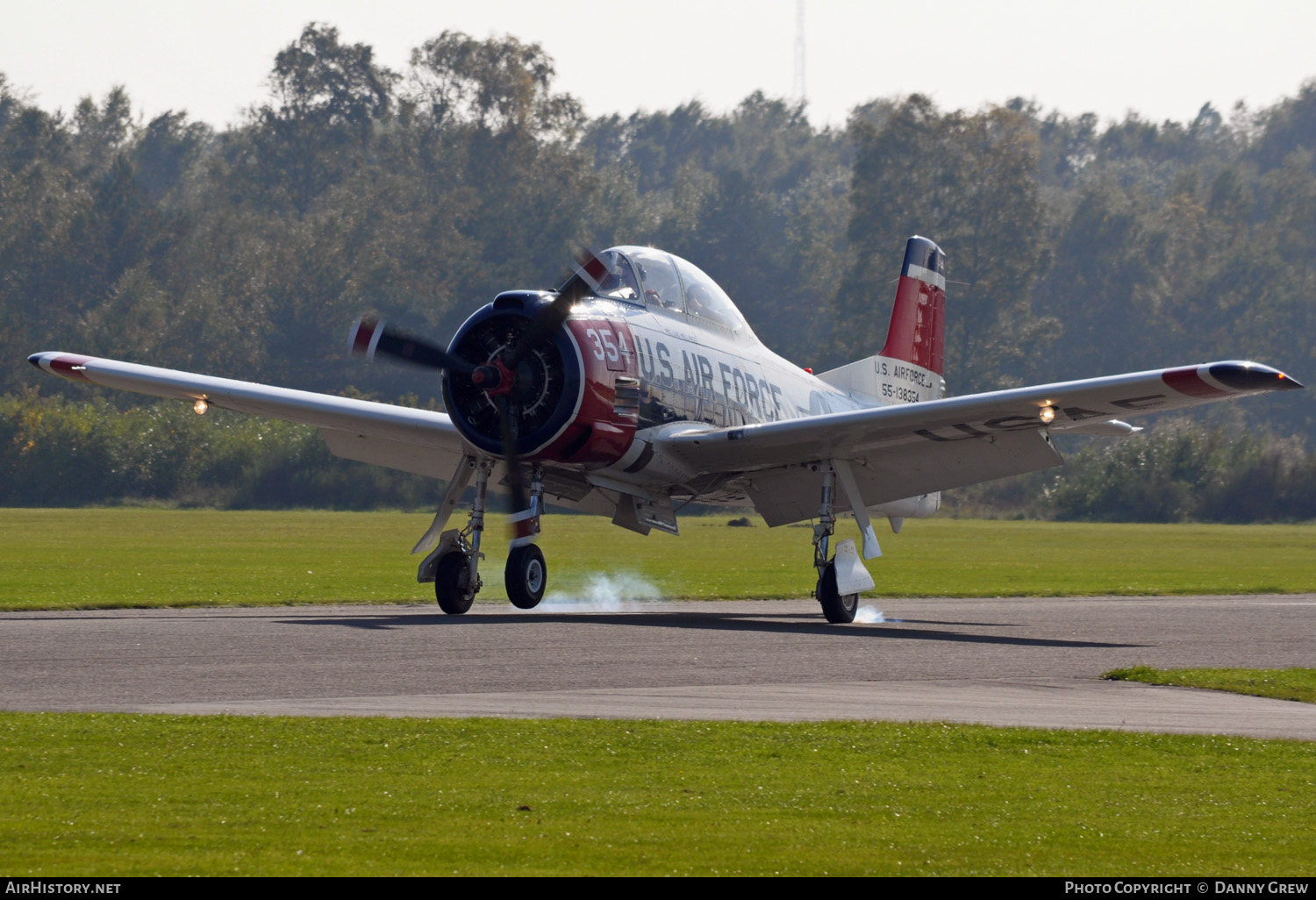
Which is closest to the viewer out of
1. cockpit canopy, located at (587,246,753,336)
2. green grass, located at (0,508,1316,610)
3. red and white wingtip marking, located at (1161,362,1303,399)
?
red and white wingtip marking, located at (1161,362,1303,399)

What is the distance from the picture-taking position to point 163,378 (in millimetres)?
22766

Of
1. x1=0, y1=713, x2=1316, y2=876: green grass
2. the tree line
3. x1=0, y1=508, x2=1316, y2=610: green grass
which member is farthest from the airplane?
the tree line

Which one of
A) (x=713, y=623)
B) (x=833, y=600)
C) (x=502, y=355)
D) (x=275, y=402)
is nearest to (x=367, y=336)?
(x=502, y=355)

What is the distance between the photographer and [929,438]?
2128cm

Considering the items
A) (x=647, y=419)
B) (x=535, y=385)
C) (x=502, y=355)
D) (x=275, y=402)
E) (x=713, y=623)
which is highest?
(x=502, y=355)

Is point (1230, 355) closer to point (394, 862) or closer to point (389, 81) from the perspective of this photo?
point (389, 81)

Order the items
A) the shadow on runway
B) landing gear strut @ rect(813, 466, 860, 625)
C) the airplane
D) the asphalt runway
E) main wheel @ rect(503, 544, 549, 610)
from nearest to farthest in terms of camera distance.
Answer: the asphalt runway < the shadow on runway < the airplane < main wheel @ rect(503, 544, 549, 610) < landing gear strut @ rect(813, 466, 860, 625)

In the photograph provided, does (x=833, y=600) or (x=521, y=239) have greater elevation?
(x=521, y=239)

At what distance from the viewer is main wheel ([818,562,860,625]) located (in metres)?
21.1

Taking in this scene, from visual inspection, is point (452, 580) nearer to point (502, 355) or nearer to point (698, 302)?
point (502, 355)

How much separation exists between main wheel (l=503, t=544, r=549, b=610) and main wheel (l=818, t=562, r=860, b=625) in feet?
11.9

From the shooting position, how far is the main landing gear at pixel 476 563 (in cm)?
1973

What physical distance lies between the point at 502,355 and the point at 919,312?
11.0 meters

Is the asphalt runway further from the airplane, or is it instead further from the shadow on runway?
the airplane
